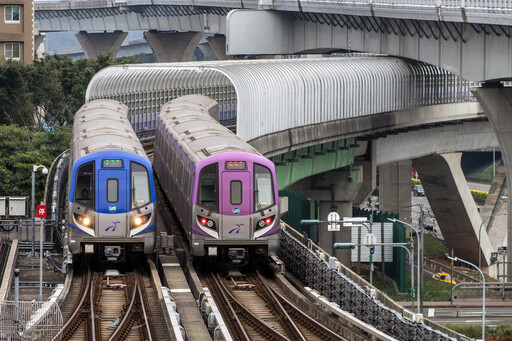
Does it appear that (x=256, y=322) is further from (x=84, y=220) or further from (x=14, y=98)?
(x=14, y=98)

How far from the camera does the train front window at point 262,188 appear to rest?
3412 cm

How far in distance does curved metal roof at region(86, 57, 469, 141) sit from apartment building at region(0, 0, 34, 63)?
2677 centimetres

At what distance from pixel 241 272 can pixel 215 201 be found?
257cm

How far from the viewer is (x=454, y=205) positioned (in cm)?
8944

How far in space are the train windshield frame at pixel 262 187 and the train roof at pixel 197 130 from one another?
73 cm

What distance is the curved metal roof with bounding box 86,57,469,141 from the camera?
52.9 meters

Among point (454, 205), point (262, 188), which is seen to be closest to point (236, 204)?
point (262, 188)

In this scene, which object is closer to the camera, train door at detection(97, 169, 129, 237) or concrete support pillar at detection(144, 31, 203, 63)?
train door at detection(97, 169, 129, 237)

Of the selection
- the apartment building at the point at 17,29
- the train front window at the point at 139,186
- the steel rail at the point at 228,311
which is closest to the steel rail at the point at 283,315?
the steel rail at the point at 228,311

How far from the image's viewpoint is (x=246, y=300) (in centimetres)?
3228

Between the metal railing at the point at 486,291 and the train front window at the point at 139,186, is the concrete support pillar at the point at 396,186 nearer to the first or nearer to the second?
the metal railing at the point at 486,291

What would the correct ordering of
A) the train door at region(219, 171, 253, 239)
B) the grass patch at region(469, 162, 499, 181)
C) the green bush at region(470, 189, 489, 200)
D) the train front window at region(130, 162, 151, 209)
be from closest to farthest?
the train door at region(219, 171, 253, 239) → the train front window at region(130, 162, 151, 209) → the green bush at region(470, 189, 489, 200) → the grass patch at region(469, 162, 499, 181)

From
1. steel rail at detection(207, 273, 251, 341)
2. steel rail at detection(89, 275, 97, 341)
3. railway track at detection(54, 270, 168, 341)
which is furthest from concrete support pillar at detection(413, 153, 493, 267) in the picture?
steel rail at detection(89, 275, 97, 341)

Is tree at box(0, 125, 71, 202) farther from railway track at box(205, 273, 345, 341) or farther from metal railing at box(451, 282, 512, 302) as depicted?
railway track at box(205, 273, 345, 341)
